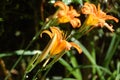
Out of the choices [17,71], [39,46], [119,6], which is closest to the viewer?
[119,6]

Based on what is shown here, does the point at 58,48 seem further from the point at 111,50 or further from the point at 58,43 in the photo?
the point at 111,50

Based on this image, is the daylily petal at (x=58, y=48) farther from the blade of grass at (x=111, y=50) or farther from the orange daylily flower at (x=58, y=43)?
the blade of grass at (x=111, y=50)

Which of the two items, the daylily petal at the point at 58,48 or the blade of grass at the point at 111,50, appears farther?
the blade of grass at the point at 111,50

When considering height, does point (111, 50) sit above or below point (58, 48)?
below

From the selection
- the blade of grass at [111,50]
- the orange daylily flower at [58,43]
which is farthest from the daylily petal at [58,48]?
the blade of grass at [111,50]

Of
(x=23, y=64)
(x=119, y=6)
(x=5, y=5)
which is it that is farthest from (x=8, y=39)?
(x=119, y=6)

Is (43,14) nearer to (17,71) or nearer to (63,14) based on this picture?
(17,71)

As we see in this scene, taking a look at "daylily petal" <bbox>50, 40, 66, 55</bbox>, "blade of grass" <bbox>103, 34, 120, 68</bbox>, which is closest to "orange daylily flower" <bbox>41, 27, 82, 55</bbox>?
"daylily petal" <bbox>50, 40, 66, 55</bbox>

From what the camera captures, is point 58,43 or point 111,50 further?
point 111,50

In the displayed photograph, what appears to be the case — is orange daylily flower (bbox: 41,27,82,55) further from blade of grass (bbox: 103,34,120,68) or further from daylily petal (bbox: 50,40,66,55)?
blade of grass (bbox: 103,34,120,68)

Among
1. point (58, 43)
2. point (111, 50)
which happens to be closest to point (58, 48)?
point (58, 43)

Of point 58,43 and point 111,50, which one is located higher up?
point 58,43
